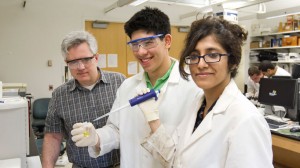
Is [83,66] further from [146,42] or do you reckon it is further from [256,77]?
[256,77]

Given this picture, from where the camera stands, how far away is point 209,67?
2.99 feet

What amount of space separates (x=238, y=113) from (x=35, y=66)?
457cm

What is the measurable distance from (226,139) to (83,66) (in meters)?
0.86

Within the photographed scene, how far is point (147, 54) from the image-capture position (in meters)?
1.21

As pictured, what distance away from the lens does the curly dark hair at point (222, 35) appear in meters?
0.92

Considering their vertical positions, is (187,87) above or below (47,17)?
below

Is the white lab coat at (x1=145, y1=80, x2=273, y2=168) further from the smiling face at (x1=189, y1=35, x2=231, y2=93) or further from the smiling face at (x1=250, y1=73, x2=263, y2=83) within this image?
the smiling face at (x1=250, y1=73, x2=263, y2=83)

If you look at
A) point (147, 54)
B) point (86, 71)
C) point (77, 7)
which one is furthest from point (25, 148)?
point (77, 7)

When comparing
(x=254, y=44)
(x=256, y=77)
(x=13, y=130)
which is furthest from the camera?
(x=254, y=44)

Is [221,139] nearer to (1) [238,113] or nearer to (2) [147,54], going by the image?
(1) [238,113]

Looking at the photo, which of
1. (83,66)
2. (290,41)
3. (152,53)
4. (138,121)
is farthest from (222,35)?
(290,41)

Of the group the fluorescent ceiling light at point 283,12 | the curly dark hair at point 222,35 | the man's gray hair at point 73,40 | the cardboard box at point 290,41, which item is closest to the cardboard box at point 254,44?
the cardboard box at point 290,41

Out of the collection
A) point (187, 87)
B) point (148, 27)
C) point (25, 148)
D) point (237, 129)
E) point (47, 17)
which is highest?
point (47, 17)

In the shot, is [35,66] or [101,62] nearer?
[35,66]
